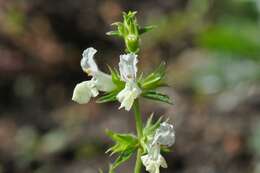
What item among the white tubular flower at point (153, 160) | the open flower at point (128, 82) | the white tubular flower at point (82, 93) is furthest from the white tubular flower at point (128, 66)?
the white tubular flower at point (153, 160)

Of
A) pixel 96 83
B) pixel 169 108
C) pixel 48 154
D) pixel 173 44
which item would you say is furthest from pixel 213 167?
pixel 96 83

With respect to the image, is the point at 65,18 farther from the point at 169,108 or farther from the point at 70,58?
the point at 169,108

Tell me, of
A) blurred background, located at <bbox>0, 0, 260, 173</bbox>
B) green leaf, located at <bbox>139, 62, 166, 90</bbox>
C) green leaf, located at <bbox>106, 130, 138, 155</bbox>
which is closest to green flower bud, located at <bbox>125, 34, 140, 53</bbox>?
green leaf, located at <bbox>139, 62, 166, 90</bbox>

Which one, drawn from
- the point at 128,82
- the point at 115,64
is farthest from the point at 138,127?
the point at 115,64

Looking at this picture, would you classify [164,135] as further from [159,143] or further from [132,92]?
[132,92]

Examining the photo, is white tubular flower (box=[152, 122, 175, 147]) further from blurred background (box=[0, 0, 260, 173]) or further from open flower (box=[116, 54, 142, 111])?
blurred background (box=[0, 0, 260, 173])

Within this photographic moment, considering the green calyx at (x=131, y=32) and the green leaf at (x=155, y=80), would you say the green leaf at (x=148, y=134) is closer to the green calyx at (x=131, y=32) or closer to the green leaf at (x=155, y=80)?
the green leaf at (x=155, y=80)
